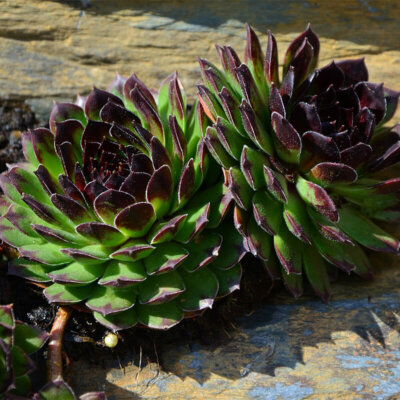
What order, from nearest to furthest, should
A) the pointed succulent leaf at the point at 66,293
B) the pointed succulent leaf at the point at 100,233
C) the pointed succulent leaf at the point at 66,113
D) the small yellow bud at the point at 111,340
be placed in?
1. the pointed succulent leaf at the point at 100,233
2. the pointed succulent leaf at the point at 66,293
3. the small yellow bud at the point at 111,340
4. the pointed succulent leaf at the point at 66,113

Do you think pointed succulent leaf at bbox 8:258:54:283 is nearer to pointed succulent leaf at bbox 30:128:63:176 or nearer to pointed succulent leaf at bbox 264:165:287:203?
pointed succulent leaf at bbox 30:128:63:176

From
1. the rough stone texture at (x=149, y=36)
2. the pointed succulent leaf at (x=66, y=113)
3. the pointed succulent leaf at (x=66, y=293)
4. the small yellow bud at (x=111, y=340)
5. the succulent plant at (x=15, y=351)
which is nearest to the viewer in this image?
the succulent plant at (x=15, y=351)

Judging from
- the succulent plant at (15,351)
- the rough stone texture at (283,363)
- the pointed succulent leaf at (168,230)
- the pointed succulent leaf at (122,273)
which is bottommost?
the rough stone texture at (283,363)

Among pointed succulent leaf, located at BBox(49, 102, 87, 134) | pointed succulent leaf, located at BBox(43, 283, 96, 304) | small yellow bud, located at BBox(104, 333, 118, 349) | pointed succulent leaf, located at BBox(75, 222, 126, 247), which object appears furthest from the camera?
pointed succulent leaf, located at BBox(49, 102, 87, 134)

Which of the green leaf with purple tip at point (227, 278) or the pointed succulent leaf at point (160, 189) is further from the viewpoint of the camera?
the green leaf with purple tip at point (227, 278)

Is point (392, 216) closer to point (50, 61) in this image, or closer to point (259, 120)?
point (259, 120)

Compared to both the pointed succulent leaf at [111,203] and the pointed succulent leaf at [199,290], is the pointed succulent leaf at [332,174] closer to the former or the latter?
the pointed succulent leaf at [199,290]

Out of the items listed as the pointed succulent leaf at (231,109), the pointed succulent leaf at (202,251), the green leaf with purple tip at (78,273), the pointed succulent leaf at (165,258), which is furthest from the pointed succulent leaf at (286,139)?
the green leaf with purple tip at (78,273)

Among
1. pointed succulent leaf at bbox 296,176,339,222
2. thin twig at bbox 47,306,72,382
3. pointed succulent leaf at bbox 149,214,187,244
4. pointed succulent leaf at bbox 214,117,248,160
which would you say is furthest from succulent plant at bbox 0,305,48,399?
pointed succulent leaf at bbox 296,176,339,222
